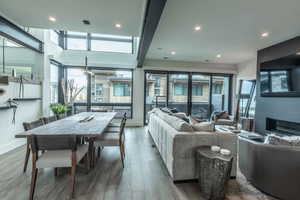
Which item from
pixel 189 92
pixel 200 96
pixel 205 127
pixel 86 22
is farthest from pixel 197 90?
pixel 86 22

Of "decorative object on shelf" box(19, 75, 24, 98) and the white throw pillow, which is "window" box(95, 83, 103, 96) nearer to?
"decorative object on shelf" box(19, 75, 24, 98)

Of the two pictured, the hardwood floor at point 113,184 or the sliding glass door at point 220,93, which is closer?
the hardwood floor at point 113,184

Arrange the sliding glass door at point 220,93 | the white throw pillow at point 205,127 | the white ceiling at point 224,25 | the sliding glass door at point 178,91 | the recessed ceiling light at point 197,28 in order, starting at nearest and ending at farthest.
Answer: the white throw pillow at point 205,127 < the white ceiling at point 224,25 < the recessed ceiling light at point 197,28 < the sliding glass door at point 178,91 < the sliding glass door at point 220,93

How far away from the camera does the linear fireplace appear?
4136 mm

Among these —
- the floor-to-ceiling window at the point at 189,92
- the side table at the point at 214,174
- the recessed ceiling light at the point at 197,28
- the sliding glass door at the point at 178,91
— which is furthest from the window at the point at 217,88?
the side table at the point at 214,174

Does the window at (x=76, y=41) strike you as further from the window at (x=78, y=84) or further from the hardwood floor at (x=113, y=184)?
the hardwood floor at (x=113, y=184)

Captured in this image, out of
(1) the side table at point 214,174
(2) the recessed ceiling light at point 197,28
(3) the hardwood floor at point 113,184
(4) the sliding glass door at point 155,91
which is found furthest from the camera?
(4) the sliding glass door at point 155,91

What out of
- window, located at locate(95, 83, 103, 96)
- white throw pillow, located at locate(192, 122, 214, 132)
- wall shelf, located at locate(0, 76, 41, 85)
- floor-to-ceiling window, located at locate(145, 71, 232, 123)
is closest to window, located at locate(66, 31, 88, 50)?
window, located at locate(95, 83, 103, 96)

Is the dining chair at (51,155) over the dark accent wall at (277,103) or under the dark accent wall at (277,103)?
under

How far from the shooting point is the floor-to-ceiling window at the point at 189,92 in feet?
22.1

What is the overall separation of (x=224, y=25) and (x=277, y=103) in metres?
2.99

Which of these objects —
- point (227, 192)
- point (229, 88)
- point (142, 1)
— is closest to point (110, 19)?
point (142, 1)

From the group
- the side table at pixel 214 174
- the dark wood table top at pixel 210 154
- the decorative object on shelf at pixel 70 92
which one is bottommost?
the side table at pixel 214 174

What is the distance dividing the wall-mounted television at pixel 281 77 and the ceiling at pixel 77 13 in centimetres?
428
